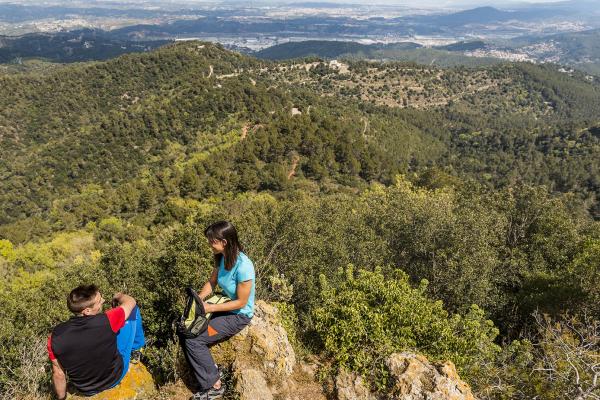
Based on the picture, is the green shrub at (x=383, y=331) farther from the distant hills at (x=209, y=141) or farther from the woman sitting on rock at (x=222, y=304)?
the distant hills at (x=209, y=141)

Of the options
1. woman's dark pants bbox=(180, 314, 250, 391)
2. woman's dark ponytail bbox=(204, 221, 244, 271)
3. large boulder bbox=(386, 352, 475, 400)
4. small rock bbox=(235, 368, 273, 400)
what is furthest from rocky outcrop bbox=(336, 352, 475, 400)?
woman's dark ponytail bbox=(204, 221, 244, 271)

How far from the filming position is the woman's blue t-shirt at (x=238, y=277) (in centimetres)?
709

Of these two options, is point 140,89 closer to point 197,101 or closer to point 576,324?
point 197,101

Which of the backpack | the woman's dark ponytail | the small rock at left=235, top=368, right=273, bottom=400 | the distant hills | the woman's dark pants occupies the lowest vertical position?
the distant hills

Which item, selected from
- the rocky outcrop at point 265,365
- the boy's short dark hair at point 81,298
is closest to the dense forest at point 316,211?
the rocky outcrop at point 265,365

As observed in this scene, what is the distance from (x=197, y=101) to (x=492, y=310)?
335 feet

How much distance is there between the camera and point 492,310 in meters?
20.6

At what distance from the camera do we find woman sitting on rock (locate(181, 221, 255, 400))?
6930 mm

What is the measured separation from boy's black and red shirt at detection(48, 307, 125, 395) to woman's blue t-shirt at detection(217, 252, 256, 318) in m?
1.81

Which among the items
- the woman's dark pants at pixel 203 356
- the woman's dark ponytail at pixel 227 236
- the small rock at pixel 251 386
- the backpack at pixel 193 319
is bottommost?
the small rock at pixel 251 386

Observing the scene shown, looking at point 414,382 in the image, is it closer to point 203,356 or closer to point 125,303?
point 203,356

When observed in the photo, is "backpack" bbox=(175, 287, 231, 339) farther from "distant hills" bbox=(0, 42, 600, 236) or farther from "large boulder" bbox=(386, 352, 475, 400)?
"distant hills" bbox=(0, 42, 600, 236)

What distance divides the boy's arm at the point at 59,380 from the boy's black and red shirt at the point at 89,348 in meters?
0.07

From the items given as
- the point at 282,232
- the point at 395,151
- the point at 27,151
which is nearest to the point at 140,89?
the point at 27,151
